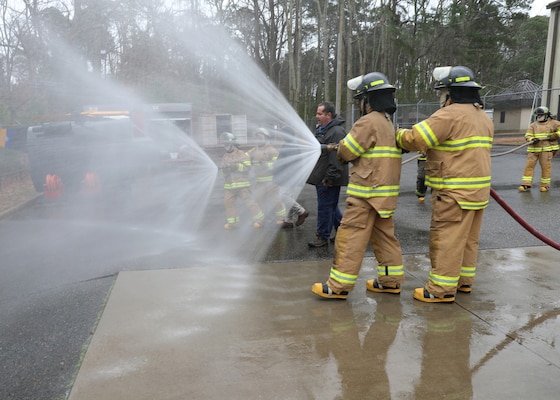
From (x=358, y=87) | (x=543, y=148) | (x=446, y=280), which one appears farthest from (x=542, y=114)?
(x=446, y=280)

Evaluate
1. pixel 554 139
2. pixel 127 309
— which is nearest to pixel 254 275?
pixel 127 309

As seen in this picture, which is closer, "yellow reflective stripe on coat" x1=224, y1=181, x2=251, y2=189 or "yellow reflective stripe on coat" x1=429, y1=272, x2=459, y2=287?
"yellow reflective stripe on coat" x1=429, y1=272, x2=459, y2=287

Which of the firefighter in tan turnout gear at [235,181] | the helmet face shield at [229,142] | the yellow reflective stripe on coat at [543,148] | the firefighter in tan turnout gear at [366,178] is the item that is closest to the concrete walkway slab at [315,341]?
the firefighter in tan turnout gear at [366,178]

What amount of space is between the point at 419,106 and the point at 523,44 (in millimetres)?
29423

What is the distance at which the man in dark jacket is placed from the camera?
4.87m

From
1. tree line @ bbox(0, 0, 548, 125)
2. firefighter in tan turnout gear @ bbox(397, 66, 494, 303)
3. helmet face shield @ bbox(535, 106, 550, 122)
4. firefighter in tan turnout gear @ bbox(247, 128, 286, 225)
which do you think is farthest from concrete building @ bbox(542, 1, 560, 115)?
firefighter in tan turnout gear @ bbox(397, 66, 494, 303)

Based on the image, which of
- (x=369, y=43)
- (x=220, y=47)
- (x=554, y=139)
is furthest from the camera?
(x=369, y=43)

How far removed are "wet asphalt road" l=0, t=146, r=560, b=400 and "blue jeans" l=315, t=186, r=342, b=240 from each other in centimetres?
28

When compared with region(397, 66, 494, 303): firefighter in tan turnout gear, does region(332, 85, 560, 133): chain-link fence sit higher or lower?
higher

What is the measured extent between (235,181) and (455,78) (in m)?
3.68

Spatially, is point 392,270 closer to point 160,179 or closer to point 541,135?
point 541,135

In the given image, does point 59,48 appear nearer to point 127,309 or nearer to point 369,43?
point 127,309

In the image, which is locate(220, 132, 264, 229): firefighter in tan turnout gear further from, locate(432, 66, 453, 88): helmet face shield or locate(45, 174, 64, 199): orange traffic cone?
locate(45, 174, 64, 199): orange traffic cone

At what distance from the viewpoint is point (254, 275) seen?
4.37m
